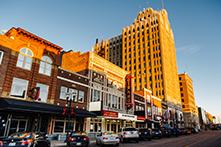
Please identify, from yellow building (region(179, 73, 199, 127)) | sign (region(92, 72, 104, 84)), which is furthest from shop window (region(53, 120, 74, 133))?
yellow building (region(179, 73, 199, 127))

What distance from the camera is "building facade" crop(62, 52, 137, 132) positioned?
27567 mm

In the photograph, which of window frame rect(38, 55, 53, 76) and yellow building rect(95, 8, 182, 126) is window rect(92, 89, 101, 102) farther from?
yellow building rect(95, 8, 182, 126)

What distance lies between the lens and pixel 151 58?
73.6 meters

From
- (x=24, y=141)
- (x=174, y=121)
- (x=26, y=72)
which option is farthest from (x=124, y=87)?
(x=174, y=121)

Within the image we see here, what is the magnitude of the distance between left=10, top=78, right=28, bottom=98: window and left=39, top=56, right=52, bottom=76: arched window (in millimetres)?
2878

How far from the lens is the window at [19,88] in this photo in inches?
746

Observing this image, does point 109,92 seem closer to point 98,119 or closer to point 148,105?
point 98,119

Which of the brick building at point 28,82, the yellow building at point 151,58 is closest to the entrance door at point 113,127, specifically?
the brick building at point 28,82

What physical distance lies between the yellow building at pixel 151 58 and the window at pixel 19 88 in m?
48.2

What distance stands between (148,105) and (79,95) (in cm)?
2668

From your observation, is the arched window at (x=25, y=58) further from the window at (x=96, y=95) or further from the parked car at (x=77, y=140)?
the window at (x=96, y=95)

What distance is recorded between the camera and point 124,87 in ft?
124

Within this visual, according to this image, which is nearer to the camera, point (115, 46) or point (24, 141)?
point (24, 141)

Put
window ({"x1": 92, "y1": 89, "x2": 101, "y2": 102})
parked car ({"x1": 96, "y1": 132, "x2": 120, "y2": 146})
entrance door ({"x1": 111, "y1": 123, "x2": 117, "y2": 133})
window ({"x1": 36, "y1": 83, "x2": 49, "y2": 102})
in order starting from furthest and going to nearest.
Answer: entrance door ({"x1": 111, "y1": 123, "x2": 117, "y2": 133}), window ({"x1": 92, "y1": 89, "x2": 101, "y2": 102}), window ({"x1": 36, "y1": 83, "x2": 49, "y2": 102}), parked car ({"x1": 96, "y1": 132, "x2": 120, "y2": 146})
